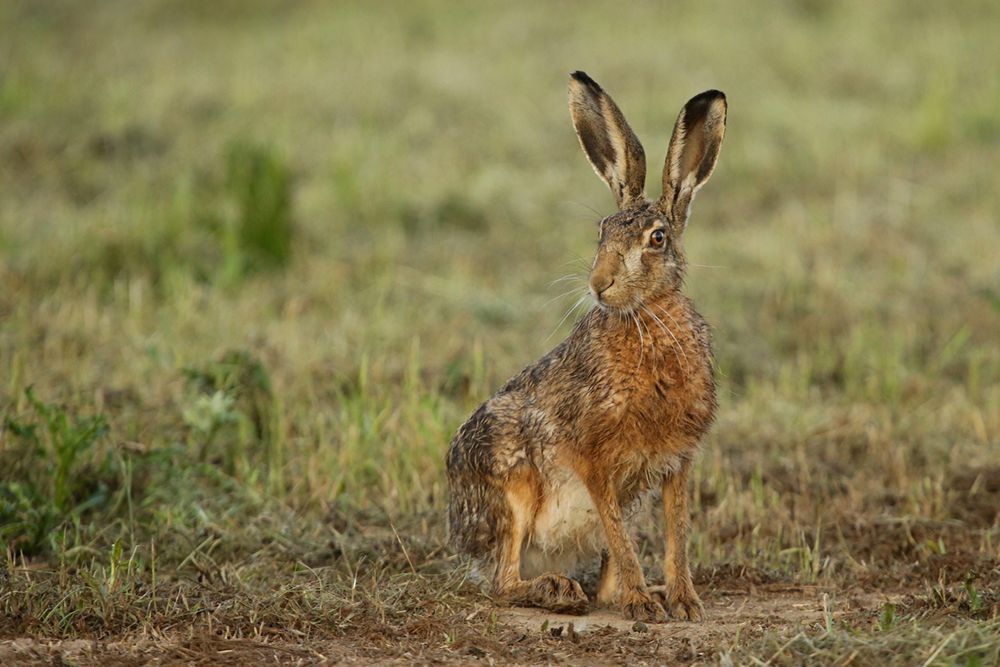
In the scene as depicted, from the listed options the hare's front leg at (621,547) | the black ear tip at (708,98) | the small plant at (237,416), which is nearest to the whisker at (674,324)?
the hare's front leg at (621,547)

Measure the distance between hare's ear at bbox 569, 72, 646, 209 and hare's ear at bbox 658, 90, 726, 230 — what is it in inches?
4.4

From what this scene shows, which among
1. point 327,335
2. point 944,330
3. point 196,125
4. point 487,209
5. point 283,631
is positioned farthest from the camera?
point 196,125

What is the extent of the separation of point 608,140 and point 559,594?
164 centimetres

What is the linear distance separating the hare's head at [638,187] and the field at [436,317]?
49cm

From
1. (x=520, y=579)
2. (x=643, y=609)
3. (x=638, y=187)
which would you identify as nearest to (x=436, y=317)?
(x=520, y=579)

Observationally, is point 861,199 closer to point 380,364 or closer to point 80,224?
point 380,364

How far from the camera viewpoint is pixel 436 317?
8.50 metres

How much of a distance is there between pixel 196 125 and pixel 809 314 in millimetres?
6219

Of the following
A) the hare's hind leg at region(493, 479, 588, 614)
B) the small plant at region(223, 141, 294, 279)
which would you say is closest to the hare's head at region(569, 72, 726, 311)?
the hare's hind leg at region(493, 479, 588, 614)

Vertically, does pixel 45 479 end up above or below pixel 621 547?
below

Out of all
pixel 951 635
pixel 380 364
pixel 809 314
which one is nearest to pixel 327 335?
pixel 380 364

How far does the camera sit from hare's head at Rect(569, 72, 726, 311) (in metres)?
4.72

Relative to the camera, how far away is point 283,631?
4516mm

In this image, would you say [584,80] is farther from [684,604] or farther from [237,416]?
[237,416]
